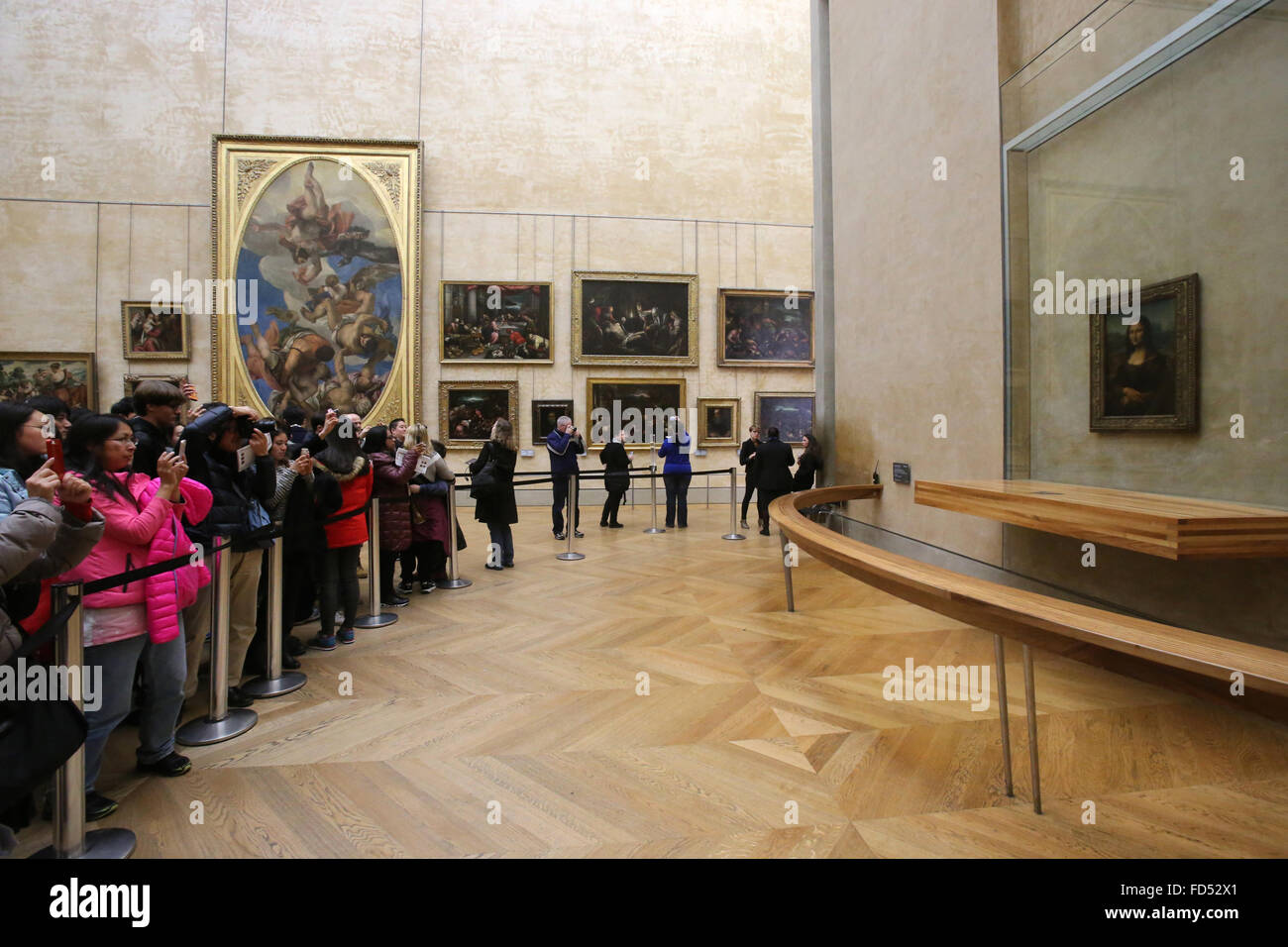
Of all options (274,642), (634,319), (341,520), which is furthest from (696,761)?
(634,319)

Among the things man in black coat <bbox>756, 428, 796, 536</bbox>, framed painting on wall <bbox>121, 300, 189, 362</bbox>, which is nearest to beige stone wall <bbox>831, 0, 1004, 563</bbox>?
man in black coat <bbox>756, 428, 796, 536</bbox>

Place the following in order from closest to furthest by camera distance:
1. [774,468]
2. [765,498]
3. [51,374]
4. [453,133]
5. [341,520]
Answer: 1. [341,520]
2. [774,468]
3. [765,498]
4. [51,374]
5. [453,133]

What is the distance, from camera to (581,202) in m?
14.1

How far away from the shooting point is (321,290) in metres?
13.3

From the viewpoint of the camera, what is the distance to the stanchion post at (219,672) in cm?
338

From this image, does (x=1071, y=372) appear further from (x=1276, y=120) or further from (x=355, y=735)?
(x=355, y=735)

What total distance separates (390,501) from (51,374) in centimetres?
1183

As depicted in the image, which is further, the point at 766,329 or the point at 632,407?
the point at 766,329

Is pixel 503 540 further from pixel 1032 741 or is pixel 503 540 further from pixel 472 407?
pixel 472 407

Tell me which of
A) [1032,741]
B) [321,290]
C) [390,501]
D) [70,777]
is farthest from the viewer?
[321,290]

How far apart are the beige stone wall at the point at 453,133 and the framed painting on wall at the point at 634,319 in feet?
1.10

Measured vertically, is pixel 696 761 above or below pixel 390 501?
below
